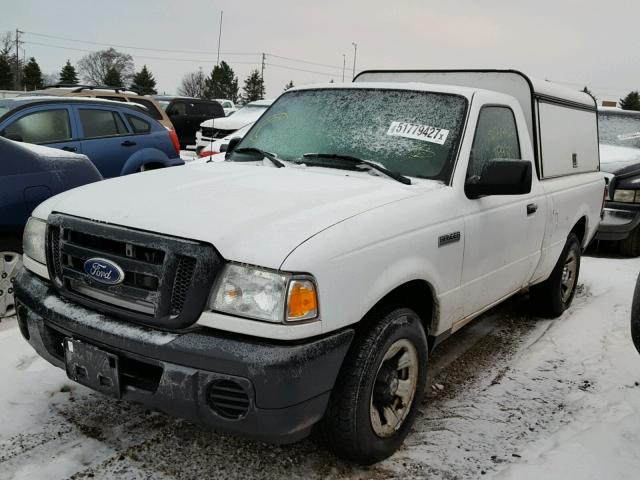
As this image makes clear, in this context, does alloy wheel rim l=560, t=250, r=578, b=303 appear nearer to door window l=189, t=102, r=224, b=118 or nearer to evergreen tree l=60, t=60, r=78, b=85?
door window l=189, t=102, r=224, b=118

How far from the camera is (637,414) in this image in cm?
354

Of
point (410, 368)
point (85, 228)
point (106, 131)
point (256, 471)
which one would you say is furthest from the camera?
point (106, 131)

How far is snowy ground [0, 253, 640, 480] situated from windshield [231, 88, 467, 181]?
1443 mm

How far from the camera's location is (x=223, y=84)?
80.9 meters

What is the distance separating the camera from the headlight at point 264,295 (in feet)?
7.54

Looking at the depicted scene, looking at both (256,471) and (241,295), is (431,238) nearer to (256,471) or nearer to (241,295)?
(241,295)

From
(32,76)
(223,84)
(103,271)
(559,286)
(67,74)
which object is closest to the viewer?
(103,271)

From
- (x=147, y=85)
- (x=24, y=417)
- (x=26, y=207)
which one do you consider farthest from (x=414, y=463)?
(x=147, y=85)

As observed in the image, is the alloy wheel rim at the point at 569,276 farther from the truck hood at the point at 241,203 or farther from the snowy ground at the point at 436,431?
the truck hood at the point at 241,203

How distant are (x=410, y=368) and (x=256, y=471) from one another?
0.90m

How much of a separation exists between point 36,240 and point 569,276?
174 inches

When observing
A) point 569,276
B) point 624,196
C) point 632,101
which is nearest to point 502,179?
point 569,276

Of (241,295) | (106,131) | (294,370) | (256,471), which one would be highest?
(106,131)

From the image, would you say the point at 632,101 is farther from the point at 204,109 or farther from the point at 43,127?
A: the point at 43,127
